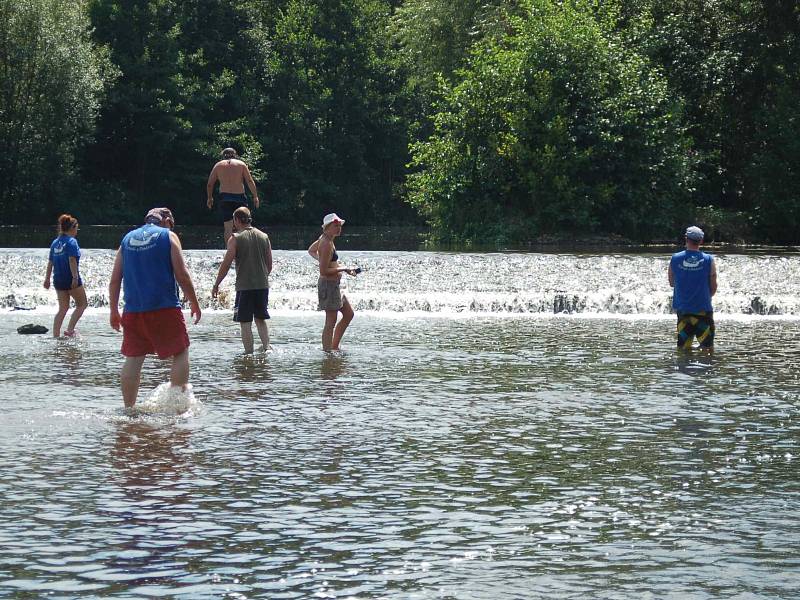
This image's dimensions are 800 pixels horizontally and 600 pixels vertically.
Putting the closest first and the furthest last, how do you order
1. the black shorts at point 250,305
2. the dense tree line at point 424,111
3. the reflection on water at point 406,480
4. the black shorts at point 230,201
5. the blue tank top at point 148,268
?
the reflection on water at point 406,480
the blue tank top at point 148,268
the black shorts at point 250,305
the black shorts at point 230,201
the dense tree line at point 424,111

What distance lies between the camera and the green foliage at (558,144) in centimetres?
4088

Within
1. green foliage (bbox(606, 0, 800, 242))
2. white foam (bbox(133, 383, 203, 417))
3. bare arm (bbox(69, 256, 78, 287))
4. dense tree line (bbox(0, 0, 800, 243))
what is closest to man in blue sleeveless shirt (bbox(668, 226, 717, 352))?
white foam (bbox(133, 383, 203, 417))

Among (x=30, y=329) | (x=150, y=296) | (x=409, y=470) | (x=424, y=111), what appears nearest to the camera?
(x=409, y=470)

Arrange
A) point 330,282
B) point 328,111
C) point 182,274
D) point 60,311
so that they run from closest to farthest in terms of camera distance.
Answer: point 182,274 → point 330,282 → point 60,311 → point 328,111

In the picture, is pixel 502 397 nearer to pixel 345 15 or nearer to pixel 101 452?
pixel 101 452

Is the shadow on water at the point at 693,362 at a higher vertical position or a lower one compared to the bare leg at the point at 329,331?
lower

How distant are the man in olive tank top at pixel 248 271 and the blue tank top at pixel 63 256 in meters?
3.24

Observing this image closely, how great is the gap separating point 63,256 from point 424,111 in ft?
185

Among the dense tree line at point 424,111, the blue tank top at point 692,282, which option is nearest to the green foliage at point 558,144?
the dense tree line at point 424,111

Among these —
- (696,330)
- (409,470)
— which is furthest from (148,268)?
(696,330)

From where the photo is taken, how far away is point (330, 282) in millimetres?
15883

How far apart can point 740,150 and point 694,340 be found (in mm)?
35621

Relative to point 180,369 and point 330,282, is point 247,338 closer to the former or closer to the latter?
point 330,282

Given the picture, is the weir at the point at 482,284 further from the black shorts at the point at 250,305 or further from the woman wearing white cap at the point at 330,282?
the black shorts at the point at 250,305
